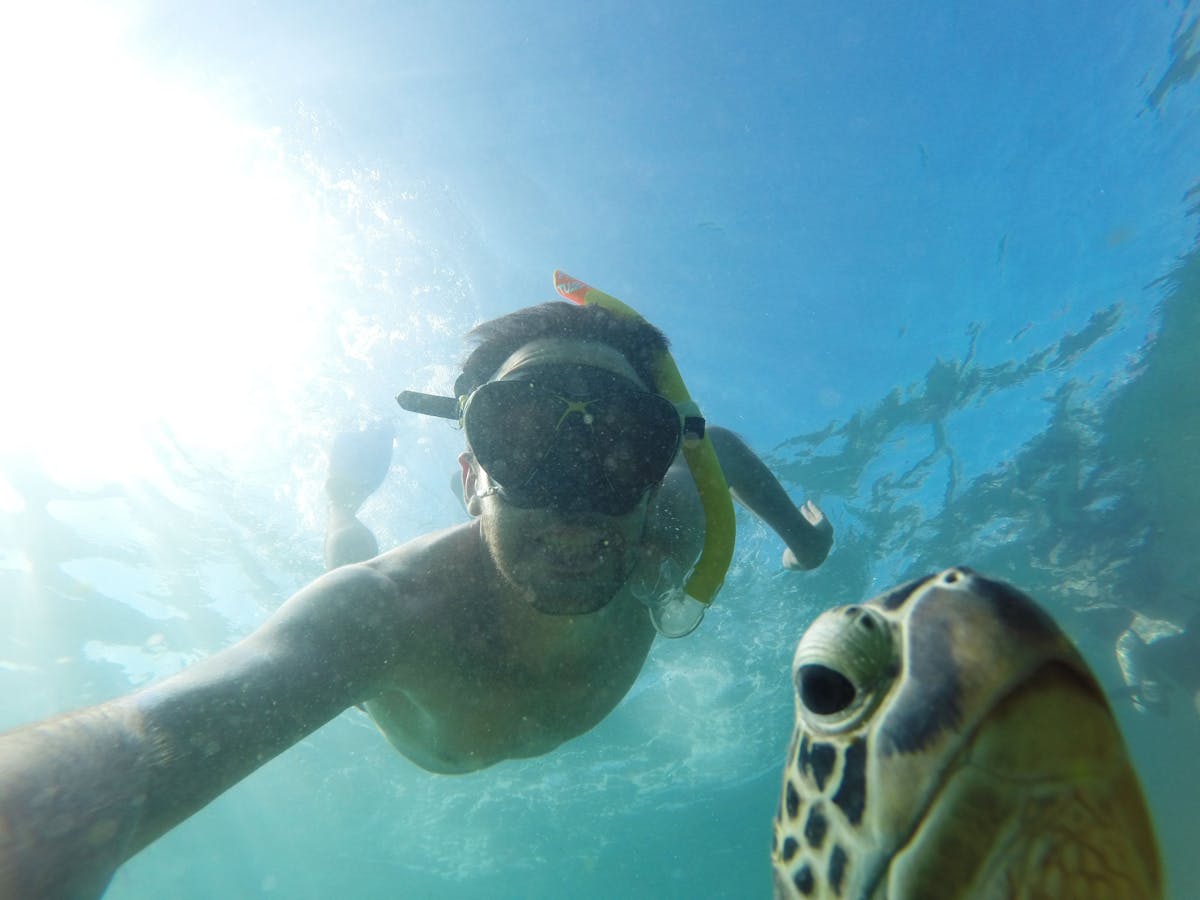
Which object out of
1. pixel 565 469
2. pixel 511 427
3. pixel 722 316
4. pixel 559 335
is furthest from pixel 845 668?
pixel 722 316

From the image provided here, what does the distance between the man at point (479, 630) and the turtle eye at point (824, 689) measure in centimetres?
170

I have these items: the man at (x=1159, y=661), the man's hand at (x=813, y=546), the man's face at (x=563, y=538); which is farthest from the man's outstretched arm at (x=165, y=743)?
the man at (x=1159, y=661)

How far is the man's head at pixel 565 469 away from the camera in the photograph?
9.52 feet

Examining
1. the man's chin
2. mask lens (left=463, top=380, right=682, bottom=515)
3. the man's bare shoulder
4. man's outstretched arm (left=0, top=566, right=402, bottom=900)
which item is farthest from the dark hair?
man's outstretched arm (left=0, top=566, right=402, bottom=900)

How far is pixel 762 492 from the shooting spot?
14.2 feet

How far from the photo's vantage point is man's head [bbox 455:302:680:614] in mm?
2902

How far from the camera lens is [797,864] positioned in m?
1.09

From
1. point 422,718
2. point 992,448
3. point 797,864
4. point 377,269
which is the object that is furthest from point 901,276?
point 797,864

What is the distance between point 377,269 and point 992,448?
12437mm

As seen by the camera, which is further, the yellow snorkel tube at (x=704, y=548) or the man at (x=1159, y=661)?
the man at (x=1159, y=661)

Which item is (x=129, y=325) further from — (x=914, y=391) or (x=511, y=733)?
(x=914, y=391)

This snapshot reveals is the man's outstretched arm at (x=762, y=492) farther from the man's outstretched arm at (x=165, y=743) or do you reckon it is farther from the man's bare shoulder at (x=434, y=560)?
the man's outstretched arm at (x=165, y=743)

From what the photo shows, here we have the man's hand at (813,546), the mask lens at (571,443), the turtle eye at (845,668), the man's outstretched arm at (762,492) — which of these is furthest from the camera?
the man's hand at (813,546)

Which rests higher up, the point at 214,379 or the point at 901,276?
the point at 901,276
